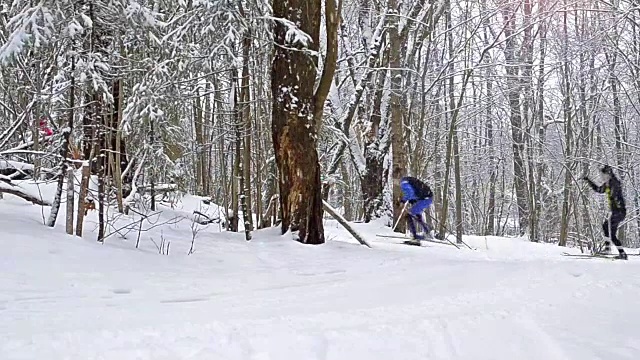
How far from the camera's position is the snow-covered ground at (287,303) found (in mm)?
3107

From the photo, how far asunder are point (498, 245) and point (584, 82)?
9.77 metres

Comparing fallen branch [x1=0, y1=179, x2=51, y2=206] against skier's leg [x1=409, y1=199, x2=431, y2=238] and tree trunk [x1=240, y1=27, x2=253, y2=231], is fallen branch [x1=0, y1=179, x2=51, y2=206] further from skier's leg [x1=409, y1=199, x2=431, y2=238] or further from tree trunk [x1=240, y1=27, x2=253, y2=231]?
skier's leg [x1=409, y1=199, x2=431, y2=238]

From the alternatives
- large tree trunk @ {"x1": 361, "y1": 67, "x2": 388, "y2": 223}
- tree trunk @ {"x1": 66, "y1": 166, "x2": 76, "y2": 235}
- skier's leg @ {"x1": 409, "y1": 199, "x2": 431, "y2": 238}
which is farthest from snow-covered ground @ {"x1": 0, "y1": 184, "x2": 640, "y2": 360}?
large tree trunk @ {"x1": 361, "y1": 67, "x2": 388, "y2": 223}

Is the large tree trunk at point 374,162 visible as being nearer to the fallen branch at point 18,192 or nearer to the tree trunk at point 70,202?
the fallen branch at point 18,192

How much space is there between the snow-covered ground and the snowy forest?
918mm

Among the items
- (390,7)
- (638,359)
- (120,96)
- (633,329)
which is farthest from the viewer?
(390,7)

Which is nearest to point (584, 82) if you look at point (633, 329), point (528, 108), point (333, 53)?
point (528, 108)

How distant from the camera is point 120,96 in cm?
785

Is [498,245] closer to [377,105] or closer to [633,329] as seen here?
[377,105]

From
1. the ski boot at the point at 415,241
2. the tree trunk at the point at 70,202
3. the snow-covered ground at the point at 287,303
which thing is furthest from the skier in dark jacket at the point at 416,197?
the tree trunk at the point at 70,202

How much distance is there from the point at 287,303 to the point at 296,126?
3.33m

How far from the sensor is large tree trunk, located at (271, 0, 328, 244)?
7242mm

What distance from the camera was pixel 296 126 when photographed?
7.24m

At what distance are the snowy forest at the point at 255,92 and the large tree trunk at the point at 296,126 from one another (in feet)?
0.06
